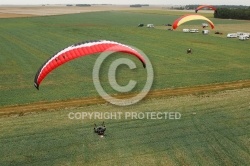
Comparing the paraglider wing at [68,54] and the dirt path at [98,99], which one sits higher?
the paraglider wing at [68,54]

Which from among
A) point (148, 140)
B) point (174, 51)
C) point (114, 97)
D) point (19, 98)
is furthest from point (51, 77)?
Result: point (174, 51)

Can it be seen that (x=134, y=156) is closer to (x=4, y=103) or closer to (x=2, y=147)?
(x=2, y=147)

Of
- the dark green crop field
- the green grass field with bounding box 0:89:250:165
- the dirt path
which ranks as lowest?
the green grass field with bounding box 0:89:250:165

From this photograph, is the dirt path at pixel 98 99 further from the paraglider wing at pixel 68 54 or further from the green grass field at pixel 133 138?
the paraglider wing at pixel 68 54

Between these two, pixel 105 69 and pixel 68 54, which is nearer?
pixel 68 54

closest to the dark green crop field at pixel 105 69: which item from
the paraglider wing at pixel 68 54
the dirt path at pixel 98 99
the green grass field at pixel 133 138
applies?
the dirt path at pixel 98 99

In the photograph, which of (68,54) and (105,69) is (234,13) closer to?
(105,69)
